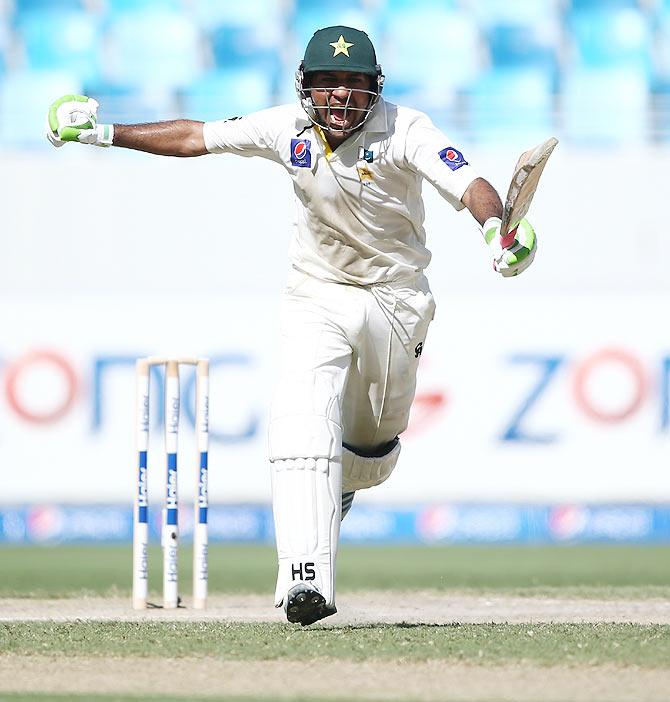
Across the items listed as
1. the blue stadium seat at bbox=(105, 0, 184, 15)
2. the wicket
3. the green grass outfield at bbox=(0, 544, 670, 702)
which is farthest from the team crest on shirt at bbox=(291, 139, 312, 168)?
the blue stadium seat at bbox=(105, 0, 184, 15)

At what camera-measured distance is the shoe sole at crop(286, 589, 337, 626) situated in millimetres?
4605

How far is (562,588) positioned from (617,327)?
390 cm

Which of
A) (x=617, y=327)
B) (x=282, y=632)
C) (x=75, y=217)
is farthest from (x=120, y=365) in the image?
(x=282, y=632)

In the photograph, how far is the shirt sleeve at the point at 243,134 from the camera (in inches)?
198

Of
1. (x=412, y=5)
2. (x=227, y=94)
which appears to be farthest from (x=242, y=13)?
(x=412, y=5)

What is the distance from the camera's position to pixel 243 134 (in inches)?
199

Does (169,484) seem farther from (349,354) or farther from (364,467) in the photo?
(349,354)

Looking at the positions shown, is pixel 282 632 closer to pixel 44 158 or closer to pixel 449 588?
pixel 449 588

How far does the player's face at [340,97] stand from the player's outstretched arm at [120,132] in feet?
1.48

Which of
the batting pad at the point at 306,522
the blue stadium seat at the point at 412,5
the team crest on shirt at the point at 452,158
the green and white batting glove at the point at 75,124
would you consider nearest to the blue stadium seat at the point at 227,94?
the blue stadium seat at the point at 412,5

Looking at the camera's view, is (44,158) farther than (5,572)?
Yes

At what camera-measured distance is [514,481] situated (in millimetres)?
10617

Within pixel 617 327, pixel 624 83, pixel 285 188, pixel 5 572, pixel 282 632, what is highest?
pixel 624 83

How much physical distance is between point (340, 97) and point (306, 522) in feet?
4.30
